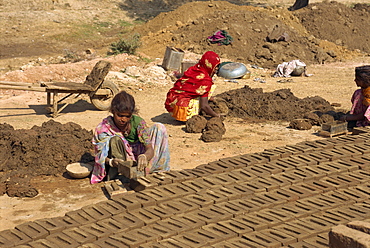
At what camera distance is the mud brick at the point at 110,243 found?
137 inches

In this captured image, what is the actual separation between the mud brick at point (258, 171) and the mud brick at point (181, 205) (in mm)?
880

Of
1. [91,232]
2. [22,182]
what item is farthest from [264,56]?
[91,232]

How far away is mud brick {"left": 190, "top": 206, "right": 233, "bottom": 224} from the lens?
3.85 meters

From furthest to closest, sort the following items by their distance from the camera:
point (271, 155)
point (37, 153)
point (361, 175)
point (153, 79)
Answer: point (153, 79) → point (37, 153) → point (271, 155) → point (361, 175)

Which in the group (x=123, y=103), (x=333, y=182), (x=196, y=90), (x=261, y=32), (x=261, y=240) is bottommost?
(x=261, y=240)

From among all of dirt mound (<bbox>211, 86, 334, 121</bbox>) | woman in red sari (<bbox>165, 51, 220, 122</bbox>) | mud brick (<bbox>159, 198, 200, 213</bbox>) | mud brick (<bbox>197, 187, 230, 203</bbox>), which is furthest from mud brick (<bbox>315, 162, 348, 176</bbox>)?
dirt mound (<bbox>211, 86, 334, 121</bbox>)

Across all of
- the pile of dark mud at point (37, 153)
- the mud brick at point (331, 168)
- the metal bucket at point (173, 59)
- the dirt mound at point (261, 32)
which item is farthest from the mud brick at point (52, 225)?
the dirt mound at point (261, 32)

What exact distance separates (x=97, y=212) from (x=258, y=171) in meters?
1.63

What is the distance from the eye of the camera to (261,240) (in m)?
3.54

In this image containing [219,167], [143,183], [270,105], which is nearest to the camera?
[143,183]

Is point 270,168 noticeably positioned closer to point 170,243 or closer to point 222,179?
point 222,179

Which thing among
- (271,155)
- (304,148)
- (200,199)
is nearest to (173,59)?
(304,148)

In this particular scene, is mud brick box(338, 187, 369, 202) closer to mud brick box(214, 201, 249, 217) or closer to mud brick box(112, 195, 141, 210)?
mud brick box(214, 201, 249, 217)

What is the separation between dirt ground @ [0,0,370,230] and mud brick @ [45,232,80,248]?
49.0 inches
